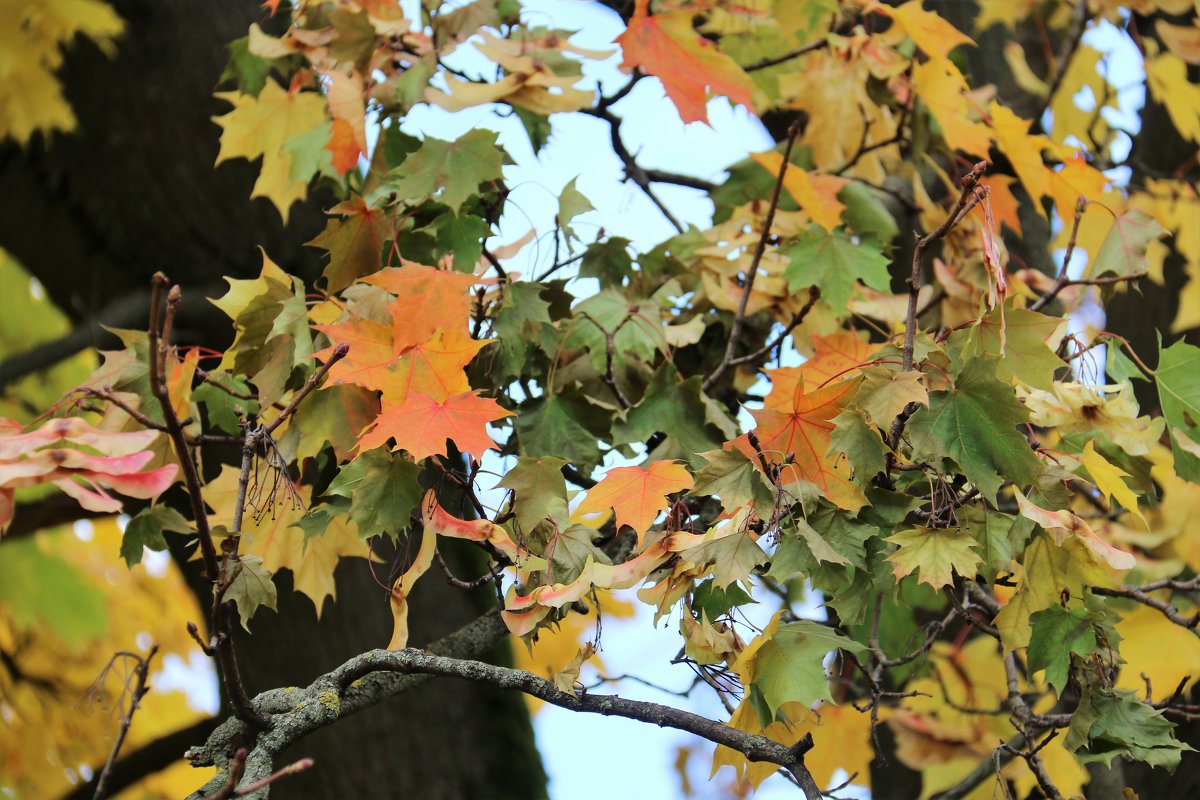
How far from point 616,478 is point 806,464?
0.19 m

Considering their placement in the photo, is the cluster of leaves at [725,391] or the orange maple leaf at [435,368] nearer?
the cluster of leaves at [725,391]

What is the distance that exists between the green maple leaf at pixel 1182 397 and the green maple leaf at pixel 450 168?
0.85m

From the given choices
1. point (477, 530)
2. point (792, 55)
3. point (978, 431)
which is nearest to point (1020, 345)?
point (978, 431)

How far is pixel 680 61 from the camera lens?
62.8 inches

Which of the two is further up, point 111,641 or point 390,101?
point 390,101

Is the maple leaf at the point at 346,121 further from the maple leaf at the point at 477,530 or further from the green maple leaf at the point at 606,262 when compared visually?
the maple leaf at the point at 477,530

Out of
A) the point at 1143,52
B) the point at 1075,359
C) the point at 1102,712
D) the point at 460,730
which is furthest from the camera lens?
the point at 1143,52

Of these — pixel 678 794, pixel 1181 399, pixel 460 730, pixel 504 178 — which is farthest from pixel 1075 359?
pixel 678 794

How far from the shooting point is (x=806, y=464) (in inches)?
44.1

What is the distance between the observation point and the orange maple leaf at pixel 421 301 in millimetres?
1200

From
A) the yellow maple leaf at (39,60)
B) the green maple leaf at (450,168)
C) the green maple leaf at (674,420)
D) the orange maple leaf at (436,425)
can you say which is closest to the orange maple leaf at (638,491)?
the orange maple leaf at (436,425)

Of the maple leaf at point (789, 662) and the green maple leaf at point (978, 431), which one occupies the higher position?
the green maple leaf at point (978, 431)

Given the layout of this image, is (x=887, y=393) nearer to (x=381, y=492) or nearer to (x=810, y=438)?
(x=810, y=438)

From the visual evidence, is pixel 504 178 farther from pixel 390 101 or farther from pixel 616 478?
pixel 616 478
